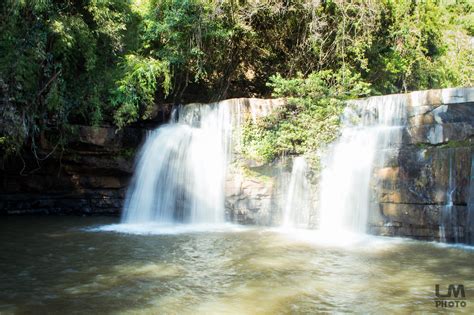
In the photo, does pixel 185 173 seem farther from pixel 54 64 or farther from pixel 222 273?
pixel 222 273

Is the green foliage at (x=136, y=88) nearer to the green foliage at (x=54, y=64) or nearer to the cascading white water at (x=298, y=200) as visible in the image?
the green foliage at (x=54, y=64)

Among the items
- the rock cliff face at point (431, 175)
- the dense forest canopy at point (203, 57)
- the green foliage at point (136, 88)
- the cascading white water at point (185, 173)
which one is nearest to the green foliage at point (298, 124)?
the dense forest canopy at point (203, 57)

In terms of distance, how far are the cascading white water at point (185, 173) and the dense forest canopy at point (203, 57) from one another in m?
0.88

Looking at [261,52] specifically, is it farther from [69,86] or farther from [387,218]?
[387,218]

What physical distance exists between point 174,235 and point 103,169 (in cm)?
379

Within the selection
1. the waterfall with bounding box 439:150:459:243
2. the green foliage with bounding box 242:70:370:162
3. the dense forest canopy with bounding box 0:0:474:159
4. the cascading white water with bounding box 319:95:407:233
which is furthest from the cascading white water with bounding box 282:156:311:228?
the waterfall with bounding box 439:150:459:243

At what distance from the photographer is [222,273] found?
5.62m

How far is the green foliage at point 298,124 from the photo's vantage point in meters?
10.0

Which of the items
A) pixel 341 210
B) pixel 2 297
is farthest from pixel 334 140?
pixel 2 297

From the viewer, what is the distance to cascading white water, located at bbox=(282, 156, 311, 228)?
31.0 feet

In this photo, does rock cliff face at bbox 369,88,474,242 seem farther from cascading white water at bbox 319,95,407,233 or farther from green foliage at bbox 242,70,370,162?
green foliage at bbox 242,70,370,162

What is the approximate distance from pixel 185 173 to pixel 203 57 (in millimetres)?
3952

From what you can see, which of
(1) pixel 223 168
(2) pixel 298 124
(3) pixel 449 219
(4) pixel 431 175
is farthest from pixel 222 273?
(2) pixel 298 124

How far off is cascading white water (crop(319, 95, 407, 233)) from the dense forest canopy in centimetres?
71
